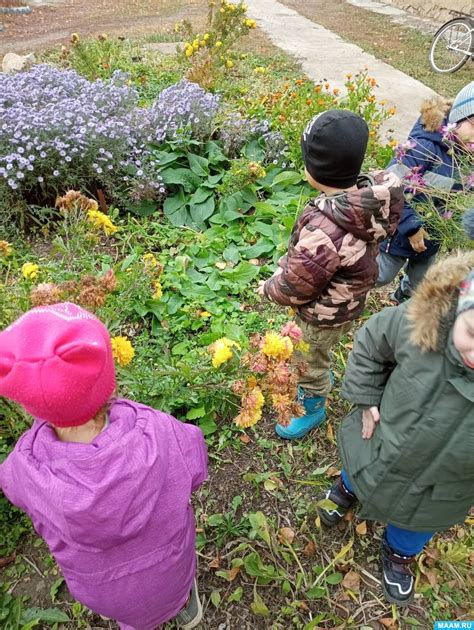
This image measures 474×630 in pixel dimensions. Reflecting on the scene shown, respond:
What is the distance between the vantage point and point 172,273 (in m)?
3.03

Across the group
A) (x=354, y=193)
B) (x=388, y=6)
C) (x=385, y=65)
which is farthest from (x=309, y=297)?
(x=388, y=6)

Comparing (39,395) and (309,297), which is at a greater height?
(39,395)

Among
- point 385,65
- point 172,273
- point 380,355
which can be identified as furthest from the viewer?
point 385,65

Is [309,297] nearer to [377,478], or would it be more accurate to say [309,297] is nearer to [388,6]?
[377,478]

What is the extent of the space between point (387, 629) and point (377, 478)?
2.29 ft

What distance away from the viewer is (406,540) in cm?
176

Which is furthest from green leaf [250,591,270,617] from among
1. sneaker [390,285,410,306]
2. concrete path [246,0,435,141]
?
concrete path [246,0,435,141]

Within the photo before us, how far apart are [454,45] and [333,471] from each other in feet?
26.4

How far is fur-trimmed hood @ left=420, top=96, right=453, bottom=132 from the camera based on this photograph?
242 centimetres

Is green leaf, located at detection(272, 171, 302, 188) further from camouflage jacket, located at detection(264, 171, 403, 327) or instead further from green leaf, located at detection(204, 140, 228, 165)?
camouflage jacket, located at detection(264, 171, 403, 327)

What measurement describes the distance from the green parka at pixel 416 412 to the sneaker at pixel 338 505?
0.95 ft

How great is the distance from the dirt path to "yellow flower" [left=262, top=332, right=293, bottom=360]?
8747mm

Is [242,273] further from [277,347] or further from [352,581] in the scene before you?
[352,581]

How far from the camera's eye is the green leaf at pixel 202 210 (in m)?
3.48
